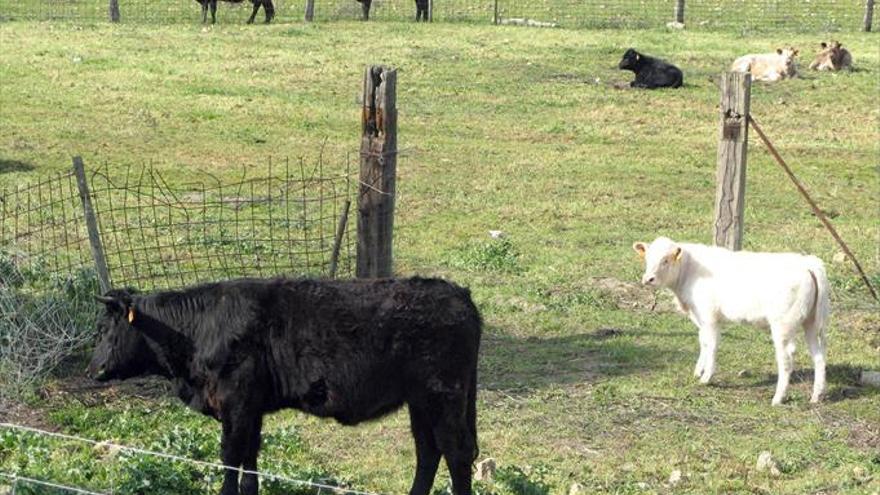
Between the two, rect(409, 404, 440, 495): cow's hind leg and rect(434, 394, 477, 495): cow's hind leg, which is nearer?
rect(434, 394, 477, 495): cow's hind leg

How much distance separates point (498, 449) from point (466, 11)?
29.1 meters

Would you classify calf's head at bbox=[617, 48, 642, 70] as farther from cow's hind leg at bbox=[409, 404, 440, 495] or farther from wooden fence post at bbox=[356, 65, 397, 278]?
cow's hind leg at bbox=[409, 404, 440, 495]

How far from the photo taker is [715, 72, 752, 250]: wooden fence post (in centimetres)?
1320

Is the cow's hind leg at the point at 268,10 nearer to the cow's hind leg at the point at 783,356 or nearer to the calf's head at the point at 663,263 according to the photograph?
the calf's head at the point at 663,263

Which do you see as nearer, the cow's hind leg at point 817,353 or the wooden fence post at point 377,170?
the cow's hind leg at point 817,353

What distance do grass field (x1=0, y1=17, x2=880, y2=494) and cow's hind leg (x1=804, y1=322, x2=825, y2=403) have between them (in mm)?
146

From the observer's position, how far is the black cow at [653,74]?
86.5 feet

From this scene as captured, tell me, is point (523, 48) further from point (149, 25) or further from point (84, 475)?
point (84, 475)

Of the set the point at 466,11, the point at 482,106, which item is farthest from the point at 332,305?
the point at 466,11

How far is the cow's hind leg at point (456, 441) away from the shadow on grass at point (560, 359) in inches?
107

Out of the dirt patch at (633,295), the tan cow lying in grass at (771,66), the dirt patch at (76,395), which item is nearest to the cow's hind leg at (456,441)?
the dirt patch at (76,395)

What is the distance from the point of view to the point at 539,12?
125 feet

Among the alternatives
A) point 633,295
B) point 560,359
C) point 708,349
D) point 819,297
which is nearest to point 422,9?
point 633,295

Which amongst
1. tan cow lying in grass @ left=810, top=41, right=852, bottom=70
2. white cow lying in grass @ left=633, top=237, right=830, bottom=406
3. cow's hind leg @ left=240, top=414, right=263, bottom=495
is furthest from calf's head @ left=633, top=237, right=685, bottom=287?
tan cow lying in grass @ left=810, top=41, right=852, bottom=70
